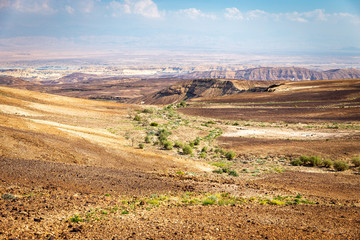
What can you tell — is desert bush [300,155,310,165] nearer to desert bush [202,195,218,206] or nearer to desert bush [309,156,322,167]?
desert bush [309,156,322,167]

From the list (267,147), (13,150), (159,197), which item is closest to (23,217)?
(159,197)

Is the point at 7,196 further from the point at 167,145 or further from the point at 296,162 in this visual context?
the point at 296,162

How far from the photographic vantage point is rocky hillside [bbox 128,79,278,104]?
107m

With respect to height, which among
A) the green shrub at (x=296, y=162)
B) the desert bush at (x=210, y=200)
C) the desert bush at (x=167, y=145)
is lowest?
the green shrub at (x=296, y=162)

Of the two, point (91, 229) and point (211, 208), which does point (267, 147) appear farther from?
point (91, 229)

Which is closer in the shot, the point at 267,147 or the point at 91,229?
the point at 91,229

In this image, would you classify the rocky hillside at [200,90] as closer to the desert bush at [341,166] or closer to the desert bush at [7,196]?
the desert bush at [341,166]

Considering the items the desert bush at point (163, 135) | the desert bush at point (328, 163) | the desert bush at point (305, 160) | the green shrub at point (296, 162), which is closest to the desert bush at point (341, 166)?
the desert bush at point (328, 163)

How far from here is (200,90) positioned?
111 metres

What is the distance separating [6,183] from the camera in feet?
33.1

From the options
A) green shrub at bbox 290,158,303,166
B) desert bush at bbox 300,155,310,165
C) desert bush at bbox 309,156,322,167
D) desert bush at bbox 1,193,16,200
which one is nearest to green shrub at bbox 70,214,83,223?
desert bush at bbox 1,193,16,200

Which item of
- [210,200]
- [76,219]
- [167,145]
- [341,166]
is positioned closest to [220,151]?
[167,145]

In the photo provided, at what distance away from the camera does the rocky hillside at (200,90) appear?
352ft

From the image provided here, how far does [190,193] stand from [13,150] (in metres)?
9.64
